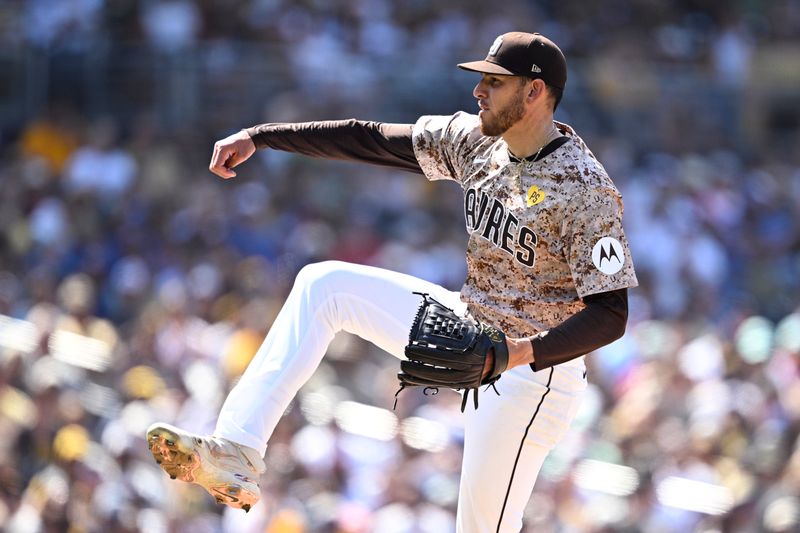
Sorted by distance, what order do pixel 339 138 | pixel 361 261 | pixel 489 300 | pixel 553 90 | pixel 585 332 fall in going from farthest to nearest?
pixel 361 261 < pixel 339 138 < pixel 489 300 < pixel 553 90 < pixel 585 332

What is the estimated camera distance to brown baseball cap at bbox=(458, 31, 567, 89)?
4.75 metres

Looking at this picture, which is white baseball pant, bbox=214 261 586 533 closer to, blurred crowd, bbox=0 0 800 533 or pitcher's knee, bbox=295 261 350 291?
pitcher's knee, bbox=295 261 350 291

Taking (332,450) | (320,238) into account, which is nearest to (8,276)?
(320,238)

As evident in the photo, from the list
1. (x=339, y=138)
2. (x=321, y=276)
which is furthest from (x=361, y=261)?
(x=321, y=276)

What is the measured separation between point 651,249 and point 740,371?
2.45 m

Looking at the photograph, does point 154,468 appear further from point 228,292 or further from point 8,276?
point 8,276

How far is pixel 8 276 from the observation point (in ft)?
36.6

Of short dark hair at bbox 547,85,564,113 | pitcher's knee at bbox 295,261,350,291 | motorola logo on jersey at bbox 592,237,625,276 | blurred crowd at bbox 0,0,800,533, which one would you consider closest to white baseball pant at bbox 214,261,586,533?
pitcher's knee at bbox 295,261,350,291

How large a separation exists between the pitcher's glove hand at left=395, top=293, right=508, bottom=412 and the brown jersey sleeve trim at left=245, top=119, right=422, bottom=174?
94 centimetres

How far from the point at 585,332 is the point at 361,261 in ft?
22.3

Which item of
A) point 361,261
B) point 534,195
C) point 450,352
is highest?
point 534,195

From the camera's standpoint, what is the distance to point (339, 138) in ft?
17.2

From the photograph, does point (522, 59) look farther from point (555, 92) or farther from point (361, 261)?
point (361, 261)

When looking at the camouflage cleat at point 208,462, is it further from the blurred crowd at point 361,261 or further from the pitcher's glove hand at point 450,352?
the blurred crowd at point 361,261
